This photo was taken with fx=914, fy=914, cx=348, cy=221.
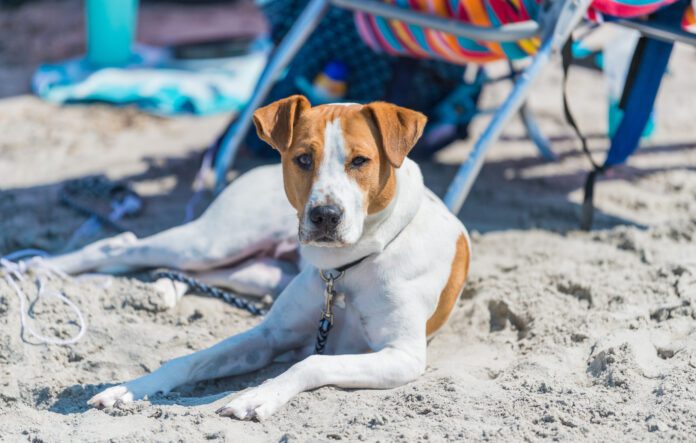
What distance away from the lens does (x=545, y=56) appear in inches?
164

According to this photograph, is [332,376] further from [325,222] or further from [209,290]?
[209,290]

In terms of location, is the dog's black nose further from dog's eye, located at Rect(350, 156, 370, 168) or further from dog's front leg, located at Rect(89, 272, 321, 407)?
dog's front leg, located at Rect(89, 272, 321, 407)

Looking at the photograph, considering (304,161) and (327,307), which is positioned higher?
(304,161)

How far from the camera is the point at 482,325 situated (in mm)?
3707

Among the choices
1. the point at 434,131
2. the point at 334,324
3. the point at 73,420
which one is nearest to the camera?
the point at 73,420

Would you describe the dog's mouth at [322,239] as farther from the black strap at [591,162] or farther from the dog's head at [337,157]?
the black strap at [591,162]

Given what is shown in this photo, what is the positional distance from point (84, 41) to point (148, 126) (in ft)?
6.19

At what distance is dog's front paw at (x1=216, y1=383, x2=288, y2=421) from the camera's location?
2873mm

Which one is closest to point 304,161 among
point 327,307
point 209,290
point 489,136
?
point 327,307

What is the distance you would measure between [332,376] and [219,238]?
126 cm

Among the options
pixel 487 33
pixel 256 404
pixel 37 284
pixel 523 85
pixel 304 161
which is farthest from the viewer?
pixel 487 33

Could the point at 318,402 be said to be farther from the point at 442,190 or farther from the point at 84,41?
the point at 84,41

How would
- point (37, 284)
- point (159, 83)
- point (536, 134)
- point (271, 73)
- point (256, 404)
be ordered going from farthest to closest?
point (159, 83) → point (536, 134) → point (271, 73) → point (37, 284) → point (256, 404)

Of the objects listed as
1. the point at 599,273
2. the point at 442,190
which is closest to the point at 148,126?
the point at 442,190
